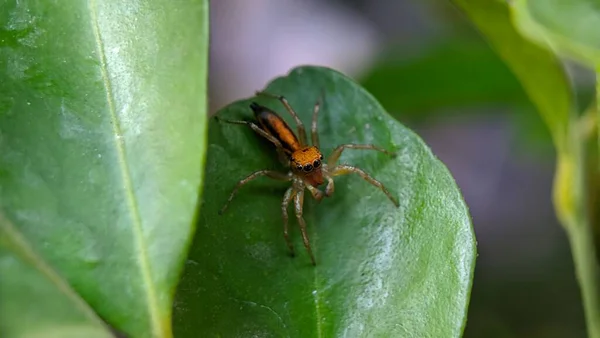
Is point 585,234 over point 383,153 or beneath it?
beneath

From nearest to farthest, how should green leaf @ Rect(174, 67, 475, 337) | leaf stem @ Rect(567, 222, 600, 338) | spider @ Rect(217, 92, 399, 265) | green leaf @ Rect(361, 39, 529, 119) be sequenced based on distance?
green leaf @ Rect(174, 67, 475, 337) < spider @ Rect(217, 92, 399, 265) < leaf stem @ Rect(567, 222, 600, 338) < green leaf @ Rect(361, 39, 529, 119)

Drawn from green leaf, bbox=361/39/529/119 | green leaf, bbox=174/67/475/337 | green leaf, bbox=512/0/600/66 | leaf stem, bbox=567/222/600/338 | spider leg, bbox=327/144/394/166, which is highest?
green leaf, bbox=512/0/600/66

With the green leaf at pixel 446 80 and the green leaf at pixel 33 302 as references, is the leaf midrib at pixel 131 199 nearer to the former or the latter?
the green leaf at pixel 33 302

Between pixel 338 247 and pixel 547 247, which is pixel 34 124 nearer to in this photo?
pixel 338 247

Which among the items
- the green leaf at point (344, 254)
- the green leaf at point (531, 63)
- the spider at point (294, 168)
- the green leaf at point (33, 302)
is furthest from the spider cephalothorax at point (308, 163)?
the green leaf at point (33, 302)

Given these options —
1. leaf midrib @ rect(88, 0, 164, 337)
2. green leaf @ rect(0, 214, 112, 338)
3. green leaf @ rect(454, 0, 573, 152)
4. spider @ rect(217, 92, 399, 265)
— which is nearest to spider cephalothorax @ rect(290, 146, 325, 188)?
spider @ rect(217, 92, 399, 265)

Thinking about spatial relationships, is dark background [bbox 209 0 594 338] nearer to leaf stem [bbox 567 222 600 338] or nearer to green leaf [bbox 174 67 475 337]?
leaf stem [bbox 567 222 600 338]

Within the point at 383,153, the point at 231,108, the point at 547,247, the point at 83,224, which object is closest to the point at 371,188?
the point at 383,153
